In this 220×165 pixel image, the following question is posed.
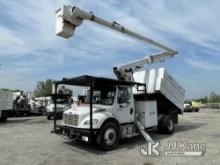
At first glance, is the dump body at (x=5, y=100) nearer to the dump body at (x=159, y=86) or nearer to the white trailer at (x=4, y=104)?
the white trailer at (x=4, y=104)

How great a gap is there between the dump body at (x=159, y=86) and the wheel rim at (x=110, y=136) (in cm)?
289

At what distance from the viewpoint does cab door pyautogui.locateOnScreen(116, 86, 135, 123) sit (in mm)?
9289

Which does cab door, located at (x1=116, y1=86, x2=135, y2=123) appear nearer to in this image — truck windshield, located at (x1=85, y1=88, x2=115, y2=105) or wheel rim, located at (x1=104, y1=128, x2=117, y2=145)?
truck windshield, located at (x1=85, y1=88, x2=115, y2=105)

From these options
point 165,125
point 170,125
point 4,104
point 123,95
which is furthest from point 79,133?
point 4,104

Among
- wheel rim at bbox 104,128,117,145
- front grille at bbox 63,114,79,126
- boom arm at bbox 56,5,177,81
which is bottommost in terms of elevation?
wheel rim at bbox 104,128,117,145

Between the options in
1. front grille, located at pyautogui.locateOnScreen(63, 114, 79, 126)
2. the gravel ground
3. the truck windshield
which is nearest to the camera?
the gravel ground

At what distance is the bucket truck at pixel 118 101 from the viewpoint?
26.6ft

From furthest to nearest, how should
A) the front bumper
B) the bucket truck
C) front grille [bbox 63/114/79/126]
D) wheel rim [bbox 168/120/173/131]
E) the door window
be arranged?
1. wheel rim [bbox 168/120/173/131]
2. the door window
3. front grille [bbox 63/114/79/126]
4. the bucket truck
5. the front bumper

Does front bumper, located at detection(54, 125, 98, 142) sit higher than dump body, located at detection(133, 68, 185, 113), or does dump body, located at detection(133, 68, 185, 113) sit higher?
dump body, located at detection(133, 68, 185, 113)

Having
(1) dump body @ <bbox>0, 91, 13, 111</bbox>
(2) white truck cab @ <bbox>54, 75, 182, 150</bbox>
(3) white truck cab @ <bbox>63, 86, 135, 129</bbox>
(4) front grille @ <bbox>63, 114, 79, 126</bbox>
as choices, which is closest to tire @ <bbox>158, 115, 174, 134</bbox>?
(2) white truck cab @ <bbox>54, 75, 182, 150</bbox>

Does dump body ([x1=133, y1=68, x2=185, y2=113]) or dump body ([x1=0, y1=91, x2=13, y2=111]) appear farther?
dump body ([x1=0, y1=91, x2=13, y2=111])

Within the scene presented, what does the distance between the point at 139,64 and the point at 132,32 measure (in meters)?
2.41

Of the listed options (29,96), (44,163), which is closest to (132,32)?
(44,163)

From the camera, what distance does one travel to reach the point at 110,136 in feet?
27.9
